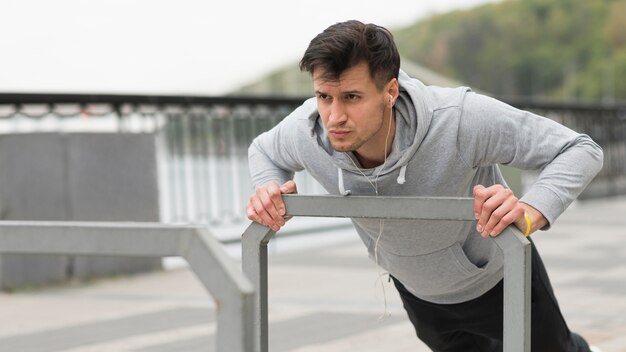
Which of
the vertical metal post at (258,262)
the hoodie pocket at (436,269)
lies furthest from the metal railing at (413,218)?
the hoodie pocket at (436,269)

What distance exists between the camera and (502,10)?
148000mm

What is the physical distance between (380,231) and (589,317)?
3.63 meters

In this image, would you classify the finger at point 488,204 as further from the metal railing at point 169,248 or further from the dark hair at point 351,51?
the metal railing at point 169,248

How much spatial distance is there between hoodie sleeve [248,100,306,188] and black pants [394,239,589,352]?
2.16ft

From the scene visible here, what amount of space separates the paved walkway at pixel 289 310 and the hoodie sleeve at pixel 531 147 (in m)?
2.60

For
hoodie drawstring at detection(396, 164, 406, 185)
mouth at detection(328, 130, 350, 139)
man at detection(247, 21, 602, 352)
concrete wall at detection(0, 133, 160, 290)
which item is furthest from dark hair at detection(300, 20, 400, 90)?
concrete wall at detection(0, 133, 160, 290)

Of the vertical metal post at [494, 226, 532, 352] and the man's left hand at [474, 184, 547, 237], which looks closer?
the vertical metal post at [494, 226, 532, 352]

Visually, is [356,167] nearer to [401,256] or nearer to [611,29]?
[401,256]

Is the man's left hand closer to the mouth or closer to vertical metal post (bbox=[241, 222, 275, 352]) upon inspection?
the mouth

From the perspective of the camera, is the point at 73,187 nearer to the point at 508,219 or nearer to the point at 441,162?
the point at 441,162

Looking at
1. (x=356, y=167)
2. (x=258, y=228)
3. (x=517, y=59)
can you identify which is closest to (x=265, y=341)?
(x=258, y=228)

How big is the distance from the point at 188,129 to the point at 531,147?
6.98 metres

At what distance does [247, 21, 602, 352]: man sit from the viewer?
2.93 metres

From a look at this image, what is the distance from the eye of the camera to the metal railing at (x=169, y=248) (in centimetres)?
190
